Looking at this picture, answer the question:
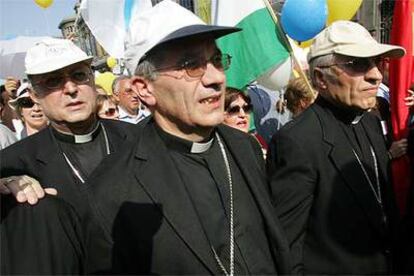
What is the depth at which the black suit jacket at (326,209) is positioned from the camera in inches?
82.0

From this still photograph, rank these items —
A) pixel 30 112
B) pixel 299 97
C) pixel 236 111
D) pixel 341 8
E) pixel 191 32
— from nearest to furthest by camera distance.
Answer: pixel 191 32 → pixel 236 111 → pixel 299 97 → pixel 30 112 → pixel 341 8

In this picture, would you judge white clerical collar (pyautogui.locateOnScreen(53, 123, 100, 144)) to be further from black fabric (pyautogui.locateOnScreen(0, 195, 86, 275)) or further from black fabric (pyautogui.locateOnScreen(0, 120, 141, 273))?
black fabric (pyautogui.locateOnScreen(0, 195, 86, 275))

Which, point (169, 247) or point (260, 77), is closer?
point (169, 247)

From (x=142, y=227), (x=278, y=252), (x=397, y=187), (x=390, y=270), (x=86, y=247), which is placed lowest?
(x=390, y=270)

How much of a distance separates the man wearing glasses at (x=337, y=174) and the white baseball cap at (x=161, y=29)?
763mm

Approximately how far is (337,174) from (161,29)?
1.08m

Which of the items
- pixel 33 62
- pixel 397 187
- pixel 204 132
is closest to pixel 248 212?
pixel 204 132

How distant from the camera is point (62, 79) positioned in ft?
8.43

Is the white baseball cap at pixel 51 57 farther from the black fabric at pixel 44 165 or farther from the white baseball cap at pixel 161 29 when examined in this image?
the white baseball cap at pixel 161 29

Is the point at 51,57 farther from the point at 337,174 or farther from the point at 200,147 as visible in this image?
the point at 337,174

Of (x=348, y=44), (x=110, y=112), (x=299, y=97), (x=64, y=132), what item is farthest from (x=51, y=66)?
(x=110, y=112)

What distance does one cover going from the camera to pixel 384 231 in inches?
84.7

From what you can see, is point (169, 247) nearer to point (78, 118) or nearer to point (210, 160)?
point (210, 160)

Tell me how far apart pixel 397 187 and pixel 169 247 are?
153 cm
